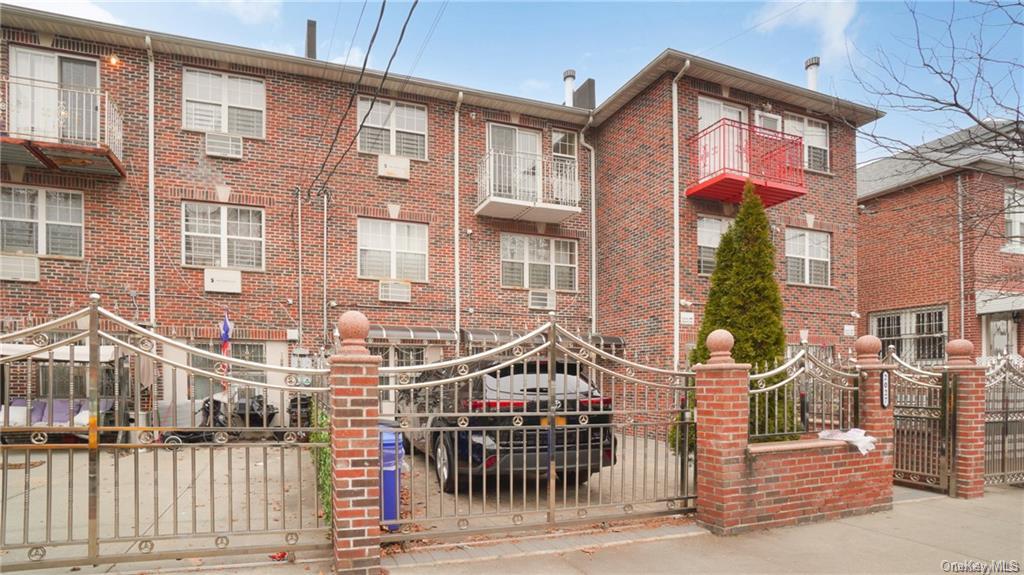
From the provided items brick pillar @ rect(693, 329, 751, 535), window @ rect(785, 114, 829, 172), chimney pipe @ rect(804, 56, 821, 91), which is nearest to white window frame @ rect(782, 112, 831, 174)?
window @ rect(785, 114, 829, 172)

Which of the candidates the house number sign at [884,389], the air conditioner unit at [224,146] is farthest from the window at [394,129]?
the house number sign at [884,389]

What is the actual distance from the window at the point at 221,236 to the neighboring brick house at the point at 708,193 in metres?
8.42

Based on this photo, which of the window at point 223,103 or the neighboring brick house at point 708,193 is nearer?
the window at point 223,103

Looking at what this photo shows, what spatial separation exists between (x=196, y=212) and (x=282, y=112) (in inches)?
113

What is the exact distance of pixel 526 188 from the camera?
14.3m

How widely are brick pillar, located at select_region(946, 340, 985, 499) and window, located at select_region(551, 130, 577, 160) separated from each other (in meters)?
10.2

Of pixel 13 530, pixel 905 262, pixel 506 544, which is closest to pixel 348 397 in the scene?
pixel 506 544

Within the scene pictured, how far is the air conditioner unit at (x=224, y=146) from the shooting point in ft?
40.5

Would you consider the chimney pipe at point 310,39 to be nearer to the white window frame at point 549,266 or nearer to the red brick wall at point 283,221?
the red brick wall at point 283,221

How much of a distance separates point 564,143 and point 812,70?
714 cm

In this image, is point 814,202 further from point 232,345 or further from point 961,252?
point 232,345

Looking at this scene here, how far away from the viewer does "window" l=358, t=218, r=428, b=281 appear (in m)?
13.5

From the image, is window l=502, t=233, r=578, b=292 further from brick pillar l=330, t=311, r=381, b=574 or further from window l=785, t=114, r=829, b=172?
brick pillar l=330, t=311, r=381, b=574

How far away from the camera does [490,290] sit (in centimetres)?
1440
